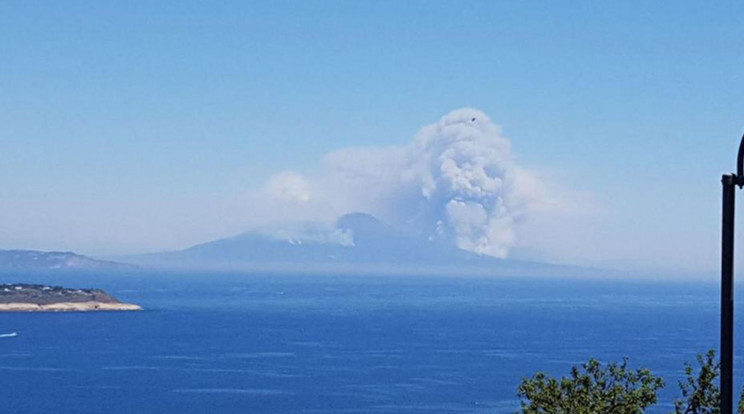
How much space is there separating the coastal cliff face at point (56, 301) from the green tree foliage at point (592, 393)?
109 metres

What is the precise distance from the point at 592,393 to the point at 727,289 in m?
9.78

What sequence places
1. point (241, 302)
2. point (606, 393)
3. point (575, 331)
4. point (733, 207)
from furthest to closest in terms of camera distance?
point (241, 302) < point (575, 331) < point (606, 393) < point (733, 207)

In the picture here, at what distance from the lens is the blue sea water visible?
172 feet

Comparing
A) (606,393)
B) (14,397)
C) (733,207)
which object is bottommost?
(14,397)

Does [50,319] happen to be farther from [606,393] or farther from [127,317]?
[606,393]

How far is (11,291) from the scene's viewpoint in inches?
5054

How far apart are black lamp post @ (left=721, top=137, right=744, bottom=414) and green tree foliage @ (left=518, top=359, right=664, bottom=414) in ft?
30.0

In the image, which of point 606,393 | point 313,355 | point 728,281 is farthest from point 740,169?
point 313,355

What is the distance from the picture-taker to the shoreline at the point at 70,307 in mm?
119125

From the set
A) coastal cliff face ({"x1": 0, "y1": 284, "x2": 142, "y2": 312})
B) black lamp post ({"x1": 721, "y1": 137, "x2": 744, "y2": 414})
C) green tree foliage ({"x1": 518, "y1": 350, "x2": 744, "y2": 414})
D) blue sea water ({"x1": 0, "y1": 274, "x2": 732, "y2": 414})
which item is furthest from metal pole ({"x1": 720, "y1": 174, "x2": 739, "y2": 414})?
coastal cliff face ({"x1": 0, "y1": 284, "x2": 142, "y2": 312})

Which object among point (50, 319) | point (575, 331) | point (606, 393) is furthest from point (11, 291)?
point (606, 393)

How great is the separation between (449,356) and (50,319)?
177ft

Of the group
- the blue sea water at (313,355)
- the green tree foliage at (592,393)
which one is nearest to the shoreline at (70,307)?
the blue sea water at (313,355)

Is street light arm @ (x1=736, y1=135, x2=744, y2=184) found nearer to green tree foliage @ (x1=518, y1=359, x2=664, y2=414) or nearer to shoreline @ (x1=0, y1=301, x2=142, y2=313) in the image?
green tree foliage @ (x1=518, y1=359, x2=664, y2=414)
